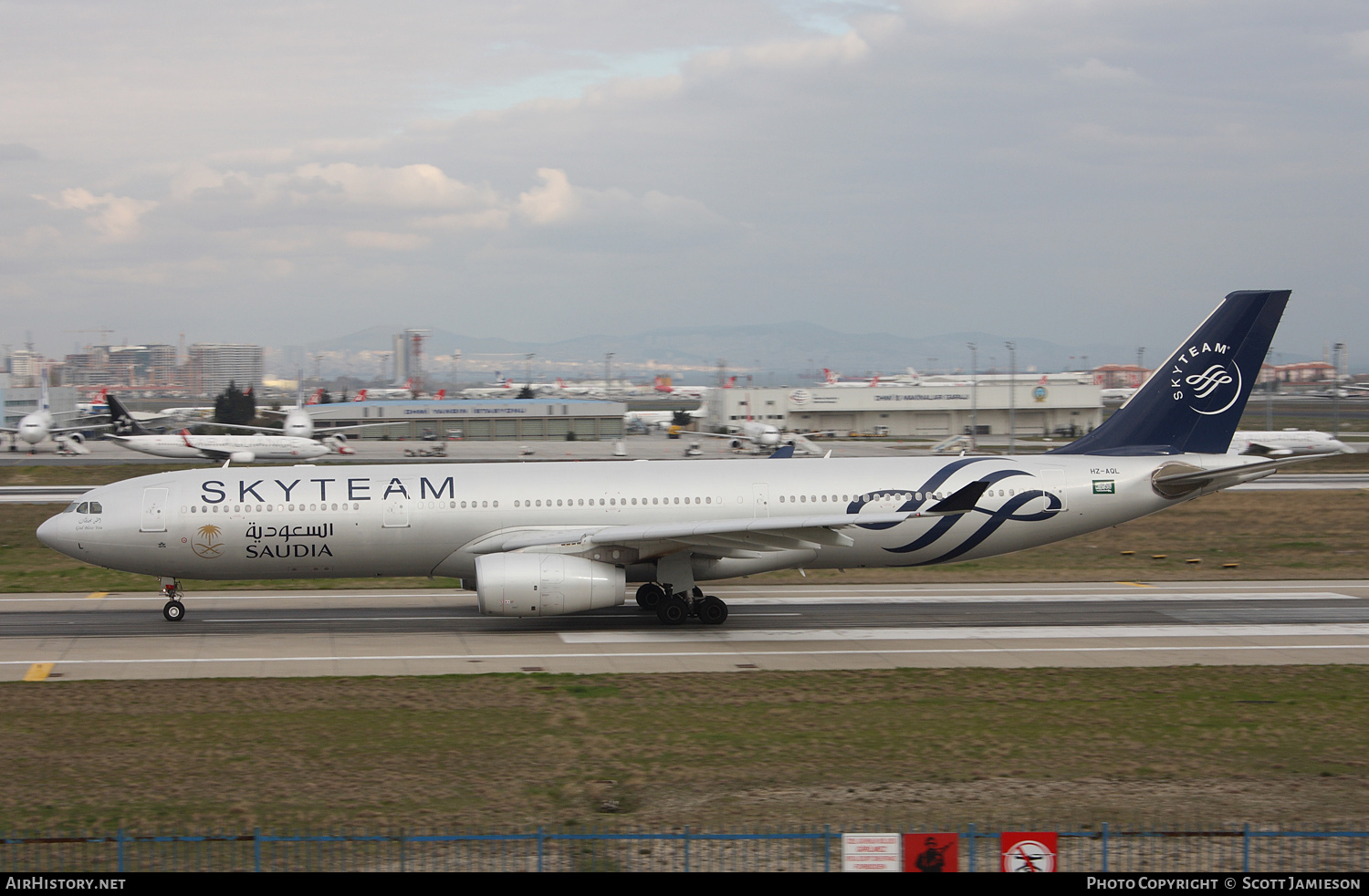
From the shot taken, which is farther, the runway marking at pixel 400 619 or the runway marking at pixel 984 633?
A: the runway marking at pixel 400 619

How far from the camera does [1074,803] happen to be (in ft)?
49.1

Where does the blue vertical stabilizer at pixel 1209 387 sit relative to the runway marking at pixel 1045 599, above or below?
above

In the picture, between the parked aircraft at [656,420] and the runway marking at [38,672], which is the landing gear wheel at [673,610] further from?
the parked aircraft at [656,420]

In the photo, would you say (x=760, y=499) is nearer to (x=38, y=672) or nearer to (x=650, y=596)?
(x=650, y=596)

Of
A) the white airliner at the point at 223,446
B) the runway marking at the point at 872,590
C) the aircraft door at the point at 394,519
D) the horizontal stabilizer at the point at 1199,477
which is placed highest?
the horizontal stabilizer at the point at 1199,477

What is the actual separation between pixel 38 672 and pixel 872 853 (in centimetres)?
1946

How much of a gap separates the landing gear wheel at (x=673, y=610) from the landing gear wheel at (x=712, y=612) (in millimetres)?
414

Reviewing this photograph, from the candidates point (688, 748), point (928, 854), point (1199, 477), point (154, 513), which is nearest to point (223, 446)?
point (154, 513)

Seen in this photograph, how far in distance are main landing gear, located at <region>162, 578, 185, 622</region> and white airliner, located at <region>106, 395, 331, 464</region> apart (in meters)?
57.1

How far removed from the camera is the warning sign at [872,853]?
10672 mm

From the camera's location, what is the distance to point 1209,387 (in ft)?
102

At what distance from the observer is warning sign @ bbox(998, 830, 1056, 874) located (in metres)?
10.7

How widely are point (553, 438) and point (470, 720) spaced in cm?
10529

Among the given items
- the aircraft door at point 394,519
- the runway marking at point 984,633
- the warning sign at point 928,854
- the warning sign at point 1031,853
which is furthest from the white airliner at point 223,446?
the warning sign at point 1031,853
